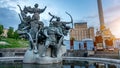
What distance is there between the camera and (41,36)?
1569 cm

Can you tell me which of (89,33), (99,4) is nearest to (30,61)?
(99,4)

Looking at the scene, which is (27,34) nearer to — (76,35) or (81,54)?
(81,54)

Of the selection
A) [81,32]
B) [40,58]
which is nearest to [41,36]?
[40,58]

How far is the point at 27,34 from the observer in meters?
16.5

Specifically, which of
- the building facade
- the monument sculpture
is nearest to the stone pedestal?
the monument sculpture

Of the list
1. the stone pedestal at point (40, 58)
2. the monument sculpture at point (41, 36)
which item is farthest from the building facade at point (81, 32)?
the stone pedestal at point (40, 58)

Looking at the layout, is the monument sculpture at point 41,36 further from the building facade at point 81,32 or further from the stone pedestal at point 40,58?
the building facade at point 81,32

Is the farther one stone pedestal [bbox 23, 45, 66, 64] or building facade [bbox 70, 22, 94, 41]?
building facade [bbox 70, 22, 94, 41]

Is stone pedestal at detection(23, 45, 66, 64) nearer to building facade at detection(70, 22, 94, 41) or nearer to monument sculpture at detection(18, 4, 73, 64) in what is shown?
monument sculpture at detection(18, 4, 73, 64)

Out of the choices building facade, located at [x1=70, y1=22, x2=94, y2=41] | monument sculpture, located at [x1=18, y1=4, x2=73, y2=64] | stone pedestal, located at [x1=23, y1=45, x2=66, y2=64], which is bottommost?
stone pedestal, located at [x1=23, y1=45, x2=66, y2=64]

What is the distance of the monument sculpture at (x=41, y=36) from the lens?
1523 centimetres

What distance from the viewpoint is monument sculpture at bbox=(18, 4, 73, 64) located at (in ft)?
50.0

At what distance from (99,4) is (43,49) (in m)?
48.5

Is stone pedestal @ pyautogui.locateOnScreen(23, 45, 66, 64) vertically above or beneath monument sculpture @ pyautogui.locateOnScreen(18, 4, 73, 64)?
beneath
